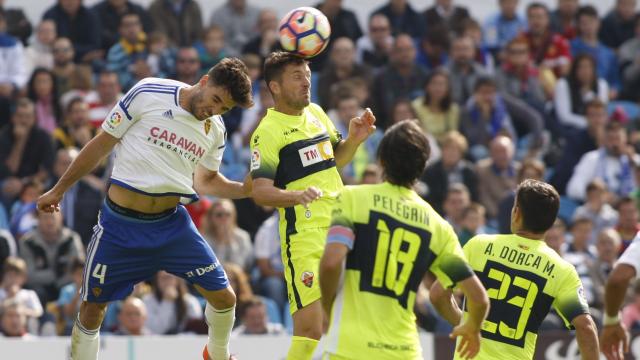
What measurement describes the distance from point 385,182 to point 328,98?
11.2m

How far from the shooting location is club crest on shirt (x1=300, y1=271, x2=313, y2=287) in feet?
32.6

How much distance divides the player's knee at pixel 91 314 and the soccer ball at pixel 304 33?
2521 mm

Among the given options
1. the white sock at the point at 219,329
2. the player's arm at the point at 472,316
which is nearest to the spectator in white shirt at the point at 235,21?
the white sock at the point at 219,329

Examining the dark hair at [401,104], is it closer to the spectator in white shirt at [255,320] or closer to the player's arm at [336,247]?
the spectator in white shirt at [255,320]

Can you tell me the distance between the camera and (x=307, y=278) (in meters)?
9.95

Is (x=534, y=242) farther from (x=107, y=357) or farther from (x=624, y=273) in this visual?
(x=107, y=357)

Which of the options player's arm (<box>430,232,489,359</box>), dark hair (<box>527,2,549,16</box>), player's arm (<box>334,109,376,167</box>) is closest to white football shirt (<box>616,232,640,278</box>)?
player's arm (<box>430,232,489,359</box>)

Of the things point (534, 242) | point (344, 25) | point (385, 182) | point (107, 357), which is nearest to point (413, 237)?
point (385, 182)

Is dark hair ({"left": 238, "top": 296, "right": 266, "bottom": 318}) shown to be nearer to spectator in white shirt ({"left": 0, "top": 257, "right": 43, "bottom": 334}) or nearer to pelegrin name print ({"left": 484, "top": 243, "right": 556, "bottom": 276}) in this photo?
spectator in white shirt ({"left": 0, "top": 257, "right": 43, "bottom": 334})

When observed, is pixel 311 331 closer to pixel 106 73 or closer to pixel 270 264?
pixel 270 264

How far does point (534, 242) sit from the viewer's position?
862cm

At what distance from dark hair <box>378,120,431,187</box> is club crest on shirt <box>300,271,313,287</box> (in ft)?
7.88

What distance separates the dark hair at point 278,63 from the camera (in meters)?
10.3

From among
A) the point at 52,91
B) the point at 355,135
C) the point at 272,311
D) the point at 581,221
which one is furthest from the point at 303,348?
the point at 52,91
